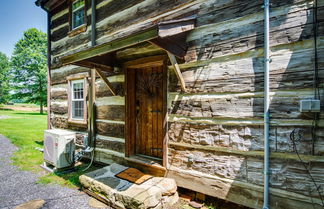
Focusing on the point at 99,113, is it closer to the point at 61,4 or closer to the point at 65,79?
the point at 65,79

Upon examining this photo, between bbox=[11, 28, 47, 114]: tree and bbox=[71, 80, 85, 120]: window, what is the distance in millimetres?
24591

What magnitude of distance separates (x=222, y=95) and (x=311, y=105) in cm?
121

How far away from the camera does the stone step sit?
9.22 ft

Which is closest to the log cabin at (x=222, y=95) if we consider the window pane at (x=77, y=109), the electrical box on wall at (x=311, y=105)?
the electrical box on wall at (x=311, y=105)

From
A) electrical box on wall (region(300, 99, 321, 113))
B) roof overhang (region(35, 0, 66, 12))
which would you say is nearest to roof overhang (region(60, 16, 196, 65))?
electrical box on wall (region(300, 99, 321, 113))

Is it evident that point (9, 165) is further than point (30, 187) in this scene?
Yes

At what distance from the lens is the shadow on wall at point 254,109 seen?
237 cm

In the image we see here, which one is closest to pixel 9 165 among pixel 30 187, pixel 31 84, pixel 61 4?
pixel 30 187

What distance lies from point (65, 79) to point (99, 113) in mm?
2418

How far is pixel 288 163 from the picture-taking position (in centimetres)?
246

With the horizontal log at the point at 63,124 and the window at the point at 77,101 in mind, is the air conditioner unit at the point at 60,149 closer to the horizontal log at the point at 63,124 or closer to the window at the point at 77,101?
the horizontal log at the point at 63,124

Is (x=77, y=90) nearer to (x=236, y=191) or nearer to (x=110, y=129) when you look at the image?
(x=110, y=129)

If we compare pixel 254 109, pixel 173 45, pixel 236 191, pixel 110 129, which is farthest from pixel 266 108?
pixel 110 129

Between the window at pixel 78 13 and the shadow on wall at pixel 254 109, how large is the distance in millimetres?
4907
